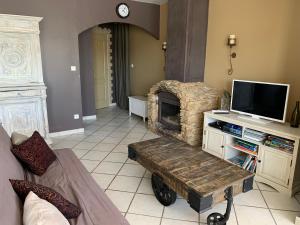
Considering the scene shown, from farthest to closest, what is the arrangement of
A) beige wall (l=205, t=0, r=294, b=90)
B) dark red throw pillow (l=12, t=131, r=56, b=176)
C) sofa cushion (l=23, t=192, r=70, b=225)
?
beige wall (l=205, t=0, r=294, b=90) → dark red throw pillow (l=12, t=131, r=56, b=176) → sofa cushion (l=23, t=192, r=70, b=225)

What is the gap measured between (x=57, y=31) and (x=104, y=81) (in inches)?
113

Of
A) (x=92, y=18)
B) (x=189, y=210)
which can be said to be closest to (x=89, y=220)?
(x=189, y=210)

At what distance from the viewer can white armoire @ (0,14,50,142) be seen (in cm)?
333

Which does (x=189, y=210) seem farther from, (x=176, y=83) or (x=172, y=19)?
(x=172, y=19)

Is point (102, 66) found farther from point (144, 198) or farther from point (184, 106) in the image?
point (144, 198)

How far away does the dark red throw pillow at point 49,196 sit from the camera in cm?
137

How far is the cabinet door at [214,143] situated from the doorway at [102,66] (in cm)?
408

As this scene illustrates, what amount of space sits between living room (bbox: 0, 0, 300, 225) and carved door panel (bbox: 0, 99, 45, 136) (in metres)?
0.02

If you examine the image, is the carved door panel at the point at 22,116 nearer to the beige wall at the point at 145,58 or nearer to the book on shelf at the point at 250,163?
the beige wall at the point at 145,58

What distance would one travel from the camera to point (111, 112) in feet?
20.5

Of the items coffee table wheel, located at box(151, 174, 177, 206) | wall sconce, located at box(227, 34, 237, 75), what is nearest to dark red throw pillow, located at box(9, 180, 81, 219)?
coffee table wheel, located at box(151, 174, 177, 206)

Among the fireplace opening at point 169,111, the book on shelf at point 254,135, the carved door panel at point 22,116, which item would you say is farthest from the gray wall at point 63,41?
the book on shelf at point 254,135

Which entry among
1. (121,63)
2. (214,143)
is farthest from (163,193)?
(121,63)

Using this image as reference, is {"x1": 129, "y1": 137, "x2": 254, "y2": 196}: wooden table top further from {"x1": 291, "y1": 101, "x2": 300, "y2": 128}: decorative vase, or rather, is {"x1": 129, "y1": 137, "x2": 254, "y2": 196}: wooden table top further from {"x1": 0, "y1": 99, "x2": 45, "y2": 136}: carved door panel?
{"x1": 0, "y1": 99, "x2": 45, "y2": 136}: carved door panel
